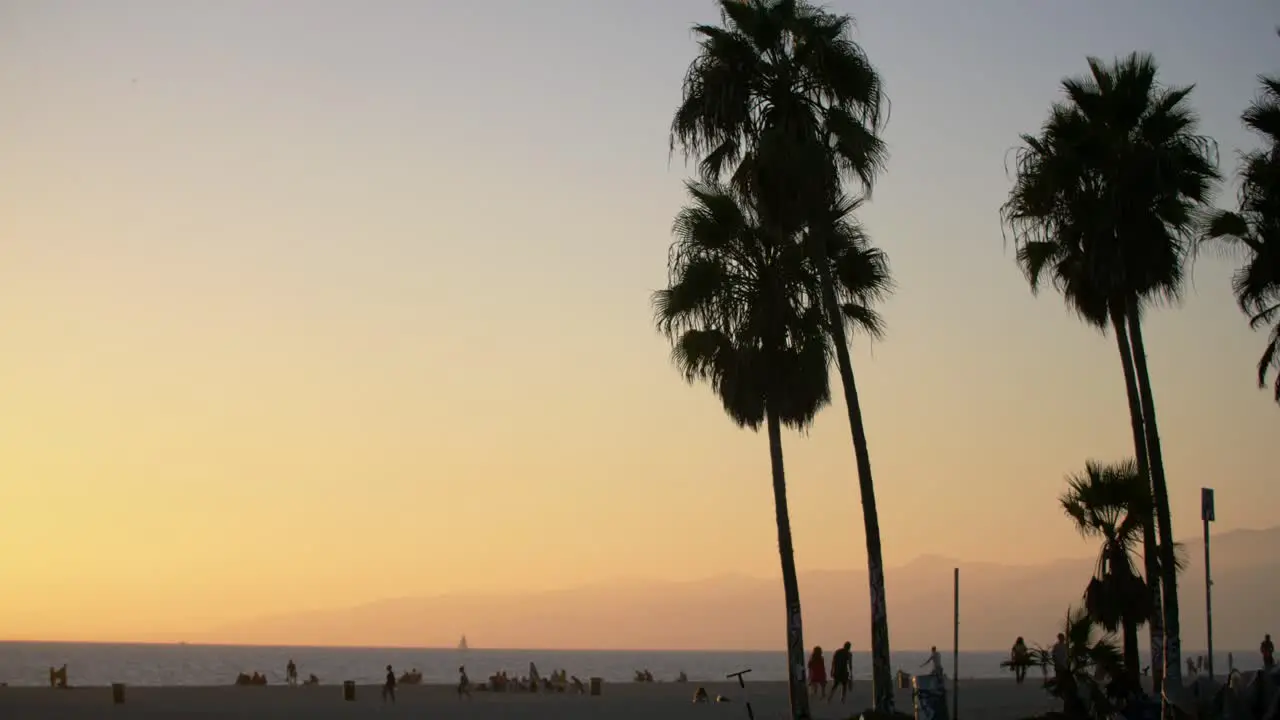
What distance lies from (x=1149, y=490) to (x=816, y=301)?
8.28 metres

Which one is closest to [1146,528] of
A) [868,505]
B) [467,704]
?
[868,505]

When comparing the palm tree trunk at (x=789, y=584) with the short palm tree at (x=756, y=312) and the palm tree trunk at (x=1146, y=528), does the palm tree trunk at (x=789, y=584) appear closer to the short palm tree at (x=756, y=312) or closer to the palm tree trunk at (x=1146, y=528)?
the short palm tree at (x=756, y=312)

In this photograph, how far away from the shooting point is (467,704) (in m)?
46.9

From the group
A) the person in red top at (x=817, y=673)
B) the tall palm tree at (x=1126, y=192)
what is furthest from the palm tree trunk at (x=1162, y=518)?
the person in red top at (x=817, y=673)

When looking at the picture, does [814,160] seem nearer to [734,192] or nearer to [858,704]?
[734,192]

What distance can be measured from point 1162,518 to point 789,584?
811 centimetres

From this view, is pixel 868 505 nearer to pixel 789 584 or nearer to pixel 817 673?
pixel 789 584

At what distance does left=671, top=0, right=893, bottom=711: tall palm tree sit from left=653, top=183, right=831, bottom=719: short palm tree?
715 mm

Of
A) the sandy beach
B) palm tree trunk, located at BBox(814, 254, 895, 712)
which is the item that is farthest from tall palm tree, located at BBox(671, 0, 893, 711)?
the sandy beach

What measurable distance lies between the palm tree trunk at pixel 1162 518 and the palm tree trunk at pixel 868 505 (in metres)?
6.38

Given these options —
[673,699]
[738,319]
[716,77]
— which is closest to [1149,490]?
[738,319]

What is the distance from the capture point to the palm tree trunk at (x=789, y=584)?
2959 cm

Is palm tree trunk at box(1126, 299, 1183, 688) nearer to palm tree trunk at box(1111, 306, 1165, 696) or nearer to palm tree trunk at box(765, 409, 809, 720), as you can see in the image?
palm tree trunk at box(1111, 306, 1165, 696)

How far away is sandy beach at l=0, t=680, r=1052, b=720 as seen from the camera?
3888 cm
